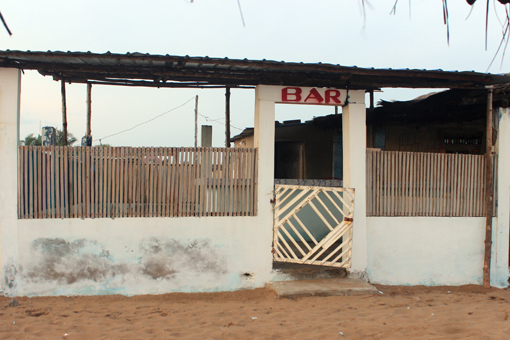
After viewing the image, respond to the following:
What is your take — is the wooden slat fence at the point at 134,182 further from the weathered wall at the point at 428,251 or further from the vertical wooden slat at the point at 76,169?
the weathered wall at the point at 428,251

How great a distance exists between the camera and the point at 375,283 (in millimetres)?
7180

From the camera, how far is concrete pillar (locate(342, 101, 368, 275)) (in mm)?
6992

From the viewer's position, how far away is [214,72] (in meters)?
6.69

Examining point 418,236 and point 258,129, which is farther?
point 418,236

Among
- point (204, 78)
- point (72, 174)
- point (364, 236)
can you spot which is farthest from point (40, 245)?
point (364, 236)

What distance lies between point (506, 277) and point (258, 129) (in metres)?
5.69

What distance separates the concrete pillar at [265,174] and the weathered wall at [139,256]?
0.18 ft

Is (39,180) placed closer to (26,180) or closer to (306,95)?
(26,180)

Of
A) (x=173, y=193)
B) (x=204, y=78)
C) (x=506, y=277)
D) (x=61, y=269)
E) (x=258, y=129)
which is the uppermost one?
(x=204, y=78)

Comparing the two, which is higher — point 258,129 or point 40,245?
point 258,129

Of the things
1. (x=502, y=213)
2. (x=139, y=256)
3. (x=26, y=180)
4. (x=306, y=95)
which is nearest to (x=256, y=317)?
(x=139, y=256)

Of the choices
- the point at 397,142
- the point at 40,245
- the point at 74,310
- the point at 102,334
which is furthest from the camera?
the point at 397,142

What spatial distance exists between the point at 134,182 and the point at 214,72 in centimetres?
232

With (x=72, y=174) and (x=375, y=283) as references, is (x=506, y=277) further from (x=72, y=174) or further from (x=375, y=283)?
(x=72, y=174)
